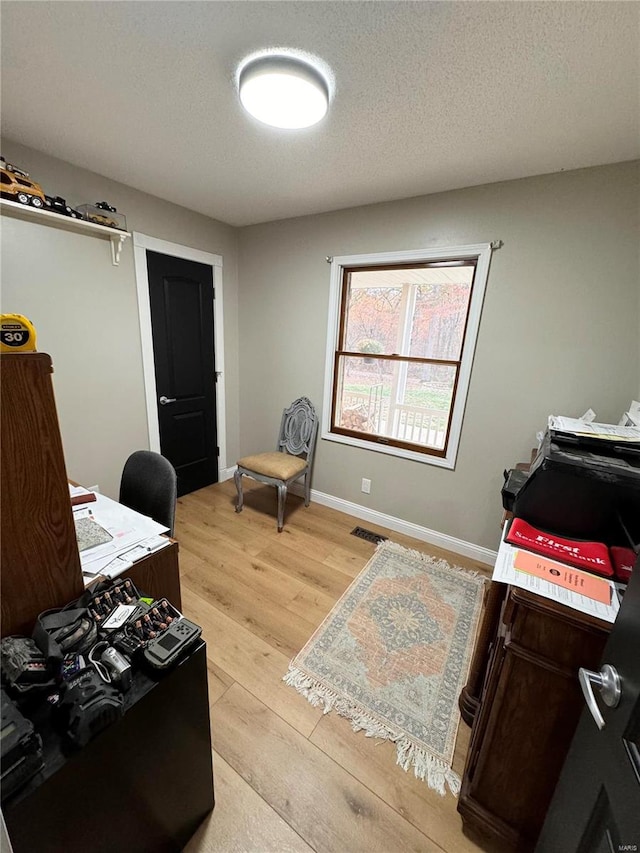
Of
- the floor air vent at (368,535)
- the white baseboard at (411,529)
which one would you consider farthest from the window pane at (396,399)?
the floor air vent at (368,535)

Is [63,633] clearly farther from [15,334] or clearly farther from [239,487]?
[239,487]

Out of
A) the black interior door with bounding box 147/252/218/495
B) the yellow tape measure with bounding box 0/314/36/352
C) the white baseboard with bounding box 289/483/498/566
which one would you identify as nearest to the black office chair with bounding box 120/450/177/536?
the yellow tape measure with bounding box 0/314/36/352

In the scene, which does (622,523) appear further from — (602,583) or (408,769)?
(408,769)

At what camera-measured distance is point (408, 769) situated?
1.23 meters

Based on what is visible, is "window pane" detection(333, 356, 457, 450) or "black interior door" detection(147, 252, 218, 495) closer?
"window pane" detection(333, 356, 457, 450)

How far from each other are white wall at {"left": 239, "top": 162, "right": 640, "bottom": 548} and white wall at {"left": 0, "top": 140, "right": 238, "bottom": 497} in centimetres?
108

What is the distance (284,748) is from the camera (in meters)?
1.27

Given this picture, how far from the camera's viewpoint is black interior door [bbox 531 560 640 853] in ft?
1.77

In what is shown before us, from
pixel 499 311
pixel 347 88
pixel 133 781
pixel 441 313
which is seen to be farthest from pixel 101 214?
pixel 133 781

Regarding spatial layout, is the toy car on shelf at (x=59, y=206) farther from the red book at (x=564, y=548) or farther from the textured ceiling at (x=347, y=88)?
the red book at (x=564, y=548)

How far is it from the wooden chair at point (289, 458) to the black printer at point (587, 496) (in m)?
1.81

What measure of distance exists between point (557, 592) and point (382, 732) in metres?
1.01

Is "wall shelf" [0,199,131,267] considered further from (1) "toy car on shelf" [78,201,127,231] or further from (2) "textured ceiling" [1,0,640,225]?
(2) "textured ceiling" [1,0,640,225]

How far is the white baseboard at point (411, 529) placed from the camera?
95.9 inches
